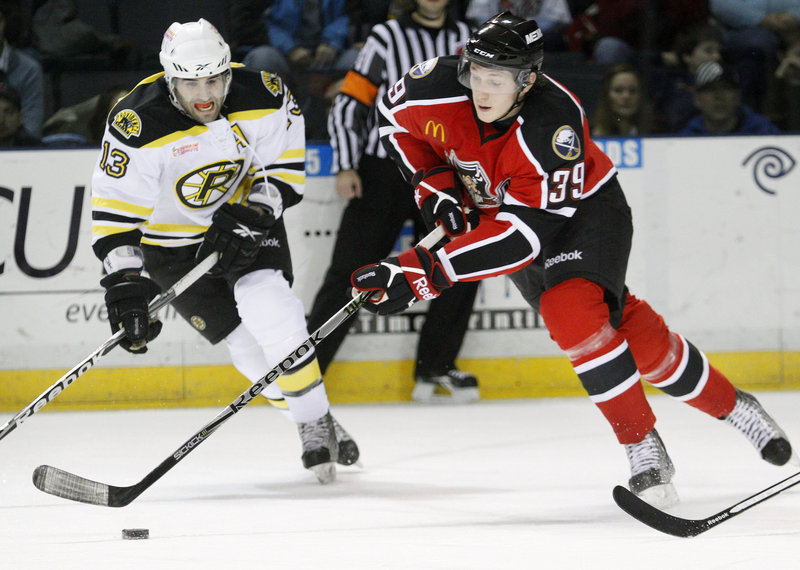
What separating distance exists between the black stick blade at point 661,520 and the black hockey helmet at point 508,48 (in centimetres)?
93

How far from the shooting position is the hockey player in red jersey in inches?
102

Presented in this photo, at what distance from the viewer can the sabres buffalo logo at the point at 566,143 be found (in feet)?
8.43

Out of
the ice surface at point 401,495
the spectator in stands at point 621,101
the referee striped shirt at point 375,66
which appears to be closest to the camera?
the ice surface at point 401,495

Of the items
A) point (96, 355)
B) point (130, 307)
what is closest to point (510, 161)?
point (130, 307)

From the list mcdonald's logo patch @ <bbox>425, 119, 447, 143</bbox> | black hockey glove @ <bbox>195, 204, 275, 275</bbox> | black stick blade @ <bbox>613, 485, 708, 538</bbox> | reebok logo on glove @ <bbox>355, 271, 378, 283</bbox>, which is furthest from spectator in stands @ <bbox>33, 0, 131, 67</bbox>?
black stick blade @ <bbox>613, 485, 708, 538</bbox>

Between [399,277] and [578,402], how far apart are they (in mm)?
1814

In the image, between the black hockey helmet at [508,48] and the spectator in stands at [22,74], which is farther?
the spectator in stands at [22,74]

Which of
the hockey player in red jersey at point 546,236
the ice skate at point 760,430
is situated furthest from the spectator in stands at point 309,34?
the ice skate at point 760,430

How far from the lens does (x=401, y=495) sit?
Answer: 9.57 ft

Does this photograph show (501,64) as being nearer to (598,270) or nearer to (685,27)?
(598,270)

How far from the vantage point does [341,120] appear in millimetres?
4117

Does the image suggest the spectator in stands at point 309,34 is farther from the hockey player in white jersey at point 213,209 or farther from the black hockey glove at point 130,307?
the black hockey glove at point 130,307

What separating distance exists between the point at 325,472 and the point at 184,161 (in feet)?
2.89

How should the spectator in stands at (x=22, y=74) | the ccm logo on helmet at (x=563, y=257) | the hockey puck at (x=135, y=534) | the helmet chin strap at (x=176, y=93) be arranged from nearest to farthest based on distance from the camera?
the hockey puck at (x=135, y=534)
the ccm logo on helmet at (x=563, y=257)
the helmet chin strap at (x=176, y=93)
the spectator in stands at (x=22, y=74)
